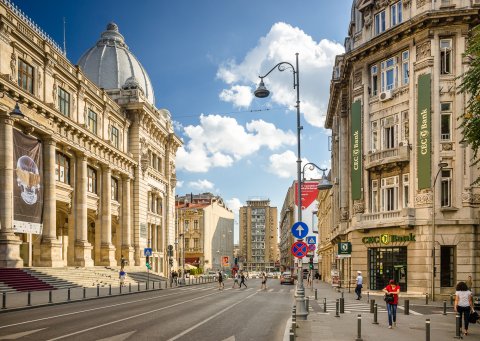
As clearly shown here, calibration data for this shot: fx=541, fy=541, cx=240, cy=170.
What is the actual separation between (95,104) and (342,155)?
81.0 feet

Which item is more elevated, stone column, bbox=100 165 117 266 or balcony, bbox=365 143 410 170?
balcony, bbox=365 143 410 170

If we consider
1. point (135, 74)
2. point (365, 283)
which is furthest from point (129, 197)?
point (365, 283)

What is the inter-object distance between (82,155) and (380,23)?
28.1m

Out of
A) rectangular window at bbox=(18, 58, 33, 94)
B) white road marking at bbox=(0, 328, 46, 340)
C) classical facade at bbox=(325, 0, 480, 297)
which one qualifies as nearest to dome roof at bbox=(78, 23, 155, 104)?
rectangular window at bbox=(18, 58, 33, 94)

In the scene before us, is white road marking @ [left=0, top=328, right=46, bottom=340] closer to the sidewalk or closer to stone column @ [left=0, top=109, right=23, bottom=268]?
the sidewalk

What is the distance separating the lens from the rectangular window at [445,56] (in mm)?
35000

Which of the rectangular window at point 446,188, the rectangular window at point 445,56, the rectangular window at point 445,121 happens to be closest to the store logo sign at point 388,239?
the rectangular window at point 446,188

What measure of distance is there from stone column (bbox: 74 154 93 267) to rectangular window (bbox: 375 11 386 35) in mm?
27702

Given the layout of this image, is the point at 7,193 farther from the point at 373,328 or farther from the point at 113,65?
the point at 113,65

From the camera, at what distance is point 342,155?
49.0m

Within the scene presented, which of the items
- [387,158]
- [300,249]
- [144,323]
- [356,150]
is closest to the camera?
[144,323]

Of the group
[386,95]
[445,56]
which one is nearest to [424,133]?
[386,95]

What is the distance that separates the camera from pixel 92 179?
54.0m

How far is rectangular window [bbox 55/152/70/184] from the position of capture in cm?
4581
